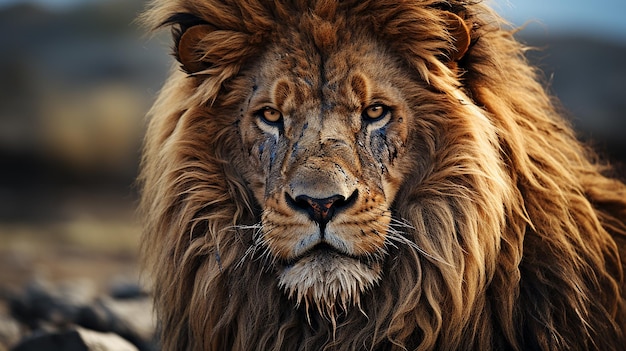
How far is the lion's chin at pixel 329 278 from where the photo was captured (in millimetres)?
3010

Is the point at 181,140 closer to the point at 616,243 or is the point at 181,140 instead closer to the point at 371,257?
the point at 371,257

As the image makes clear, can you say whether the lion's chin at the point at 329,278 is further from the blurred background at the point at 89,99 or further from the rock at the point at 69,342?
the blurred background at the point at 89,99

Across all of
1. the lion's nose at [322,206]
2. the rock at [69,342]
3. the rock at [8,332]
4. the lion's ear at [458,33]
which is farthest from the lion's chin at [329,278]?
the rock at [8,332]

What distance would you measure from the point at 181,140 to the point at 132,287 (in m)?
2.23

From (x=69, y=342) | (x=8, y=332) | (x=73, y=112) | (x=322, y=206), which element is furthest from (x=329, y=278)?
(x=73, y=112)

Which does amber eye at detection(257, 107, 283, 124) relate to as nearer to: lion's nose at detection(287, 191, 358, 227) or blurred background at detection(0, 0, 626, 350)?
lion's nose at detection(287, 191, 358, 227)

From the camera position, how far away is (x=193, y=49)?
138 inches

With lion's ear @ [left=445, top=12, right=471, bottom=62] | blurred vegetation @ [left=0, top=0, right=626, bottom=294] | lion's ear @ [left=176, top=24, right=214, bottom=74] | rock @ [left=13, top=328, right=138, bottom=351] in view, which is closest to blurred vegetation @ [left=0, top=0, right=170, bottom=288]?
blurred vegetation @ [left=0, top=0, right=626, bottom=294]

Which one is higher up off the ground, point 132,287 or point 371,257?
point 371,257

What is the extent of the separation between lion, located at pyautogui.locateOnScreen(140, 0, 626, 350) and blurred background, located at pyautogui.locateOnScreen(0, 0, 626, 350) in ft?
26.3

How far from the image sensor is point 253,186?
3430 millimetres

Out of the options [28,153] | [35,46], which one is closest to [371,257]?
[28,153]

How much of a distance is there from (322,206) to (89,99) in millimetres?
13129

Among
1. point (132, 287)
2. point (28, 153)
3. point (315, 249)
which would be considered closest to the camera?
point (315, 249)
